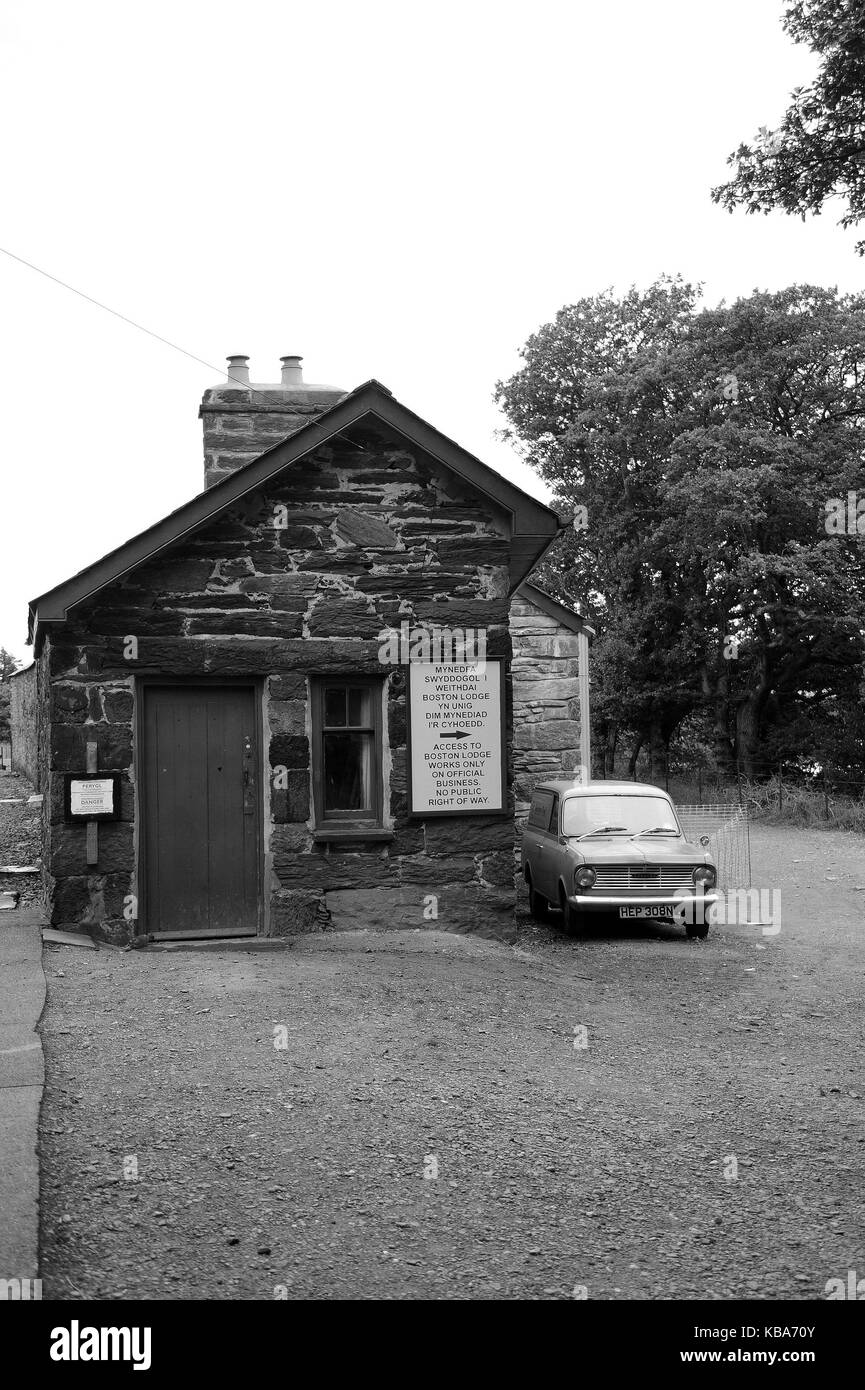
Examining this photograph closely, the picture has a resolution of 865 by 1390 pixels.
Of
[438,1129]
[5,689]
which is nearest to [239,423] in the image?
[438,1129]

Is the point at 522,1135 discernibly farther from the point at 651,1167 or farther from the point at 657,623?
the point at 657,623

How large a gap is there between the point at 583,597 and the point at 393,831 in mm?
27558

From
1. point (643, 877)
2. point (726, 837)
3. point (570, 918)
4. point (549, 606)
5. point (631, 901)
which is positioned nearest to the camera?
point (631, 901)

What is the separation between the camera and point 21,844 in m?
16.5

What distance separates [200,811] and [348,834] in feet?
4.41

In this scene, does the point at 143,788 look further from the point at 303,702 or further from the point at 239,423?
the point at 239,423

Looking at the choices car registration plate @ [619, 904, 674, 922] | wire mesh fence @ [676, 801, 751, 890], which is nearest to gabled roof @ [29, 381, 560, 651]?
car registration plate @ [619, 904, 674, 922]

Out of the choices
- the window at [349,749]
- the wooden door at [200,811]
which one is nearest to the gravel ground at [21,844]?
the wooden door at [200,811]

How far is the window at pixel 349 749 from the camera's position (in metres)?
11.1

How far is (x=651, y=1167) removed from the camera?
539 centimetres

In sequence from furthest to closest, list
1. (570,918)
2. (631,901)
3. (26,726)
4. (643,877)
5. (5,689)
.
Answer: (5,689) < (26,726) < (570,918) < (643,877) < (631,901)

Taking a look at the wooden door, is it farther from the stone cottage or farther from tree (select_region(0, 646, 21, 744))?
tree (select_region(0, 646, 21, 744))

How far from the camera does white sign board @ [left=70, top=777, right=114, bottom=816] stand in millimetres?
10375

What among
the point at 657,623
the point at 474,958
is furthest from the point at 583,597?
the point at 474,958
